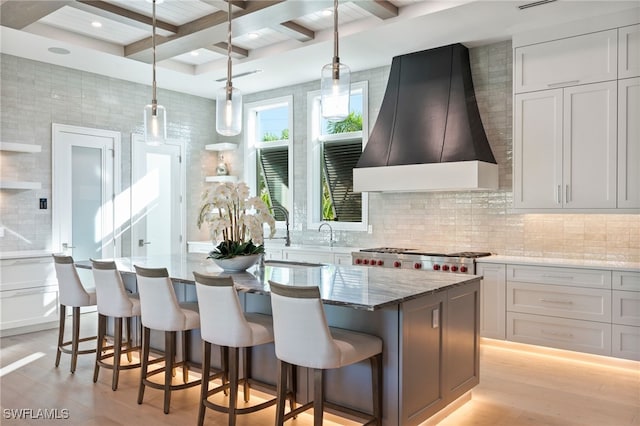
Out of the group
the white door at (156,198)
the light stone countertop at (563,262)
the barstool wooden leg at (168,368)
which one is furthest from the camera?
the white door at (156,198)

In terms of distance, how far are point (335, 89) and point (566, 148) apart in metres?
2.70

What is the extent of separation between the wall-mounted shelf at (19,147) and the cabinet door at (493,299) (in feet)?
16.2

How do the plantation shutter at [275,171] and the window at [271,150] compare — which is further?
the plantation shutter at [275,171]

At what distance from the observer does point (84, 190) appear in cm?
640

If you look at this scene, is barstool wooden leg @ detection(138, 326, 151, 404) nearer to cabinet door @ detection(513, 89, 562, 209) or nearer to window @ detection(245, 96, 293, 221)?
cabinet door @ detection(513, 89, 562, 209)

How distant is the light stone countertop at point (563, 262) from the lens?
13.9 feet

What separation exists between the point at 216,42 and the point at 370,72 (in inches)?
79.7

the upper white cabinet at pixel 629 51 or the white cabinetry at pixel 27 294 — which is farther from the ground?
the upper white cabinet at pixel 629 51

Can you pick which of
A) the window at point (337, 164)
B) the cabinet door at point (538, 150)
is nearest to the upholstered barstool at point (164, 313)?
the cabinet door at point (538, 150)

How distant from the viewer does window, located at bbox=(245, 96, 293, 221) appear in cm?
736

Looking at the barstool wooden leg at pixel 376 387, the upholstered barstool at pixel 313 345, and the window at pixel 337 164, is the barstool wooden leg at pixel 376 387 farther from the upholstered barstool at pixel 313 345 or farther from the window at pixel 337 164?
the window at pixel 337 164

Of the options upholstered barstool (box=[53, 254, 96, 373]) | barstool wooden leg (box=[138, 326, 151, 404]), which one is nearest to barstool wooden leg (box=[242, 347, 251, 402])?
barstool wooden leg (box=[138, 326, 151, 404])

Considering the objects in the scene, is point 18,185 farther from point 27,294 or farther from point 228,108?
point 228,108

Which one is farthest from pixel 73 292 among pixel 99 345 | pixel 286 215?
pixel 286 215
